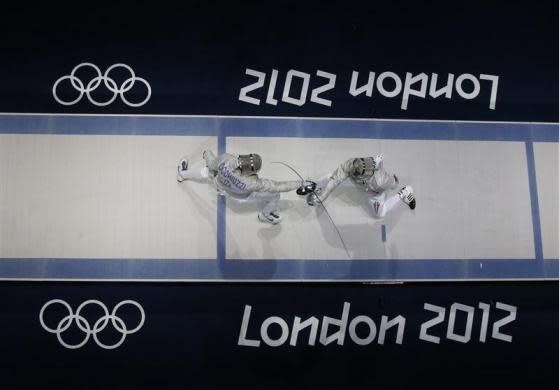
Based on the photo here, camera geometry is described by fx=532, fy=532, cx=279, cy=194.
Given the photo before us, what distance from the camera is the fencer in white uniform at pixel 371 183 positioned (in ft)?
22.2

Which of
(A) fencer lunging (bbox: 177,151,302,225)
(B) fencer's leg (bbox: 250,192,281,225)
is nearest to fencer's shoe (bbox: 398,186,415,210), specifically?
(A) fencer lunging (bbox: 177,151,302,225)

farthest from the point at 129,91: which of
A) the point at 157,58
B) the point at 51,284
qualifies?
the point at 51,284

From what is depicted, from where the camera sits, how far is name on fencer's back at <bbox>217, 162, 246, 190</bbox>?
6418 millimetres

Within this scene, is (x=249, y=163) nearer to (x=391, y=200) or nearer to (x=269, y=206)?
(x=269, y=206)

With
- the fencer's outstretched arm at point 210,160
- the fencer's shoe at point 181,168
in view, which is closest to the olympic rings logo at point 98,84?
the fencer's shoe at point 181,168

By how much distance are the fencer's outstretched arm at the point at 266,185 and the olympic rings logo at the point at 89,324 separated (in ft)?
7.82

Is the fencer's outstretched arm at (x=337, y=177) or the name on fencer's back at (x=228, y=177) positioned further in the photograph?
the fencer's outstretched arm at (x=337, y=177)

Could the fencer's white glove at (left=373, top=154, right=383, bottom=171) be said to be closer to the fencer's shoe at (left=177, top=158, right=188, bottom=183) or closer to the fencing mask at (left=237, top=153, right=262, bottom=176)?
the fencing mask at (left=237, top=153, right=262, bottom=176)

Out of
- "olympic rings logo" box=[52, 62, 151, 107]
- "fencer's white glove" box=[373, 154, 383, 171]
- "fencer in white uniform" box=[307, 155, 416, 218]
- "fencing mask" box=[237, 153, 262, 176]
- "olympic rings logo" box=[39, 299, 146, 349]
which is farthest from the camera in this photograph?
"olympic rings logo" box=[52, 62, 151, 107]

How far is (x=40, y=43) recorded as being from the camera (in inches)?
306

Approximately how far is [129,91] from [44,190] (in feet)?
5.98

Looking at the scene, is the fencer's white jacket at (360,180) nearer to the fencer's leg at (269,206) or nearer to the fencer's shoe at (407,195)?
the fencer's shoe at (407,195)

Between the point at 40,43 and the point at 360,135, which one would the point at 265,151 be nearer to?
the point at 360,135

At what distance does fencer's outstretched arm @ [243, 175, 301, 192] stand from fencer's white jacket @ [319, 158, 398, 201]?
0.58 meters
